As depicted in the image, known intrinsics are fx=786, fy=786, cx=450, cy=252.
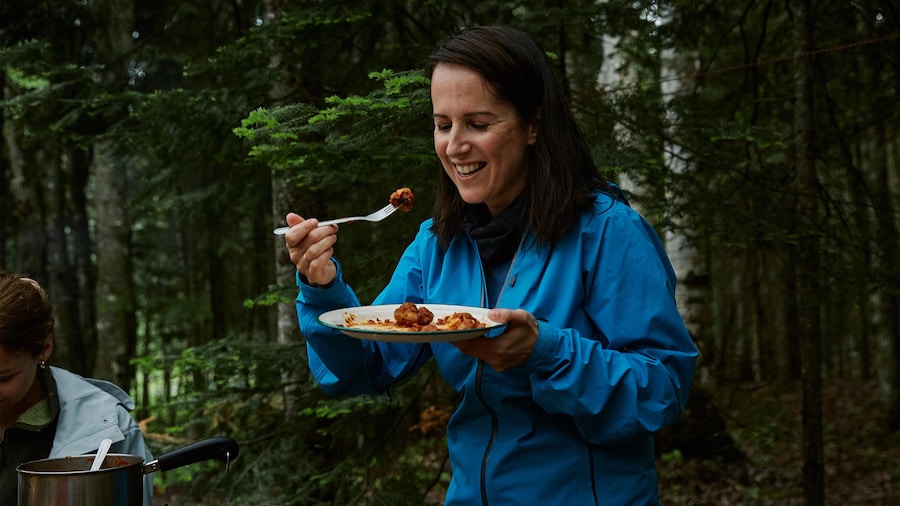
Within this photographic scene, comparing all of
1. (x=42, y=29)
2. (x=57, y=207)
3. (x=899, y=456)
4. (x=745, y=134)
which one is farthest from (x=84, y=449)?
(x=899, y=456)

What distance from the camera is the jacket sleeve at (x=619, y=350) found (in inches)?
74.0

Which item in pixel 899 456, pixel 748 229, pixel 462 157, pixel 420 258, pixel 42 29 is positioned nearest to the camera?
pixel 462 157

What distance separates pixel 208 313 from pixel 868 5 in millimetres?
10763

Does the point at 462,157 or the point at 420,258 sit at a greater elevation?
the point at 462,157

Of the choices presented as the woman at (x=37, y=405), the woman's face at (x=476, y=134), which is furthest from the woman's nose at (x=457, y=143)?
the woman at (x=37, y=405)

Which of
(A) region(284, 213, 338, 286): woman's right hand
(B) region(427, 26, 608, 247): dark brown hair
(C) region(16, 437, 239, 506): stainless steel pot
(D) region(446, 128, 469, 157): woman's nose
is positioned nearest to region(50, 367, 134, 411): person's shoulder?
(C) region(16, 437, 239, 506): stainless steel pot

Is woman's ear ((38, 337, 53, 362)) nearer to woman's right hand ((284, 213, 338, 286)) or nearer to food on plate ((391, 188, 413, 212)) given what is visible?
woman's right hand ((284, 213, 338, 286))

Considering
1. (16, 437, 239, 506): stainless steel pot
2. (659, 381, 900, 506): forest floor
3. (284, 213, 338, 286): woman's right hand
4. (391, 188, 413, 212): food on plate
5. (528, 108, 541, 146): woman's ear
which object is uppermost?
(528, 108, 541, 146): woman's ear

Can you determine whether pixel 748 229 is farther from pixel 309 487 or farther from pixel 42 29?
pixel 42 29

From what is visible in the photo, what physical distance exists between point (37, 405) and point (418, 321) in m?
1.72

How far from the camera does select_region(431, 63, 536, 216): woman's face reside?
2.18 meters

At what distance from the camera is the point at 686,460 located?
1010 cm

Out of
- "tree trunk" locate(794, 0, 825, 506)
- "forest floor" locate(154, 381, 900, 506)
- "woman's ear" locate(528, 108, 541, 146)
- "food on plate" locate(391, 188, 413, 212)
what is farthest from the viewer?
"forest floor" locate(154, 381, 900, 506)

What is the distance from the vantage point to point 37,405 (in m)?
2.91
